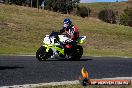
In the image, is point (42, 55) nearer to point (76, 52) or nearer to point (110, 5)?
point (76, 52)

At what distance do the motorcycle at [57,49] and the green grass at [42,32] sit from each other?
12.9m

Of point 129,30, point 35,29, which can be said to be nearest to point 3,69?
point 35,29

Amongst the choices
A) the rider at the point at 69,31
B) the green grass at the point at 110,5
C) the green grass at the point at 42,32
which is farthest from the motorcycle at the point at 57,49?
the green grass at the point at 110,5

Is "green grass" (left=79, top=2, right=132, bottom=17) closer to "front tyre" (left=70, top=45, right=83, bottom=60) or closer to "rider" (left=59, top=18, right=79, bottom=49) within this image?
"front tyre" (left=70, top=45, right=83, bottom=60)

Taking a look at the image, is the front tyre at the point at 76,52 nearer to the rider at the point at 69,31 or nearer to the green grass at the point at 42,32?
the rider at the point at 69,31

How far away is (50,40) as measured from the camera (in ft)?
61.4

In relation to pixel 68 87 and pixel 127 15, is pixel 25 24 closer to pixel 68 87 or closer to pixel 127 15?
pixel 68 87

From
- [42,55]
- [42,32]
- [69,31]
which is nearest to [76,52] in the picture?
[69,31]

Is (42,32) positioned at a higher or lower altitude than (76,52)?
lower

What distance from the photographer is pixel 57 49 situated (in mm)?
18891

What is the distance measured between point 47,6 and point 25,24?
44.8 meters

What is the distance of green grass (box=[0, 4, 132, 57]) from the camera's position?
123 ft

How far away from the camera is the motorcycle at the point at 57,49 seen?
18.2 meters

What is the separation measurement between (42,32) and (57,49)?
27.1 m
